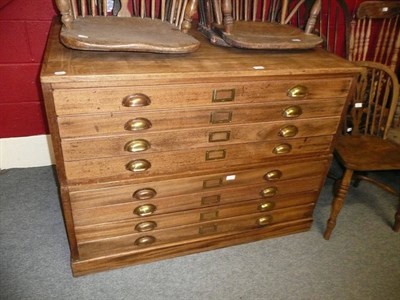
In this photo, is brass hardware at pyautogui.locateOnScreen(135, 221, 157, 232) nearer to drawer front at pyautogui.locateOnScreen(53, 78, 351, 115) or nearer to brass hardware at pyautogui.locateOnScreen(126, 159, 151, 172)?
brass hardware at pyautogui.locateOnScreen(126, 159, 151, 172)

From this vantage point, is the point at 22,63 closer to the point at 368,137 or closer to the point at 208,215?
the point at 208,215

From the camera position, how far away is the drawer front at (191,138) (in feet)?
3.96

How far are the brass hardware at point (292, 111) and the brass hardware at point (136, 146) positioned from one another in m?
0.63

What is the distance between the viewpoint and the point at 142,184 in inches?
55.0

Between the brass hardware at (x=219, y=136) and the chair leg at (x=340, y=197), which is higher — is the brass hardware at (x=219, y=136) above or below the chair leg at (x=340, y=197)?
above

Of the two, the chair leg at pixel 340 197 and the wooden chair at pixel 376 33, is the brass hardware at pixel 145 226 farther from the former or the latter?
the wooden chair at pixel 376 33

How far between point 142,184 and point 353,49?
179cm

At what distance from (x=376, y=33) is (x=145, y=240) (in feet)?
7.30

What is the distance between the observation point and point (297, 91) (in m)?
1.36

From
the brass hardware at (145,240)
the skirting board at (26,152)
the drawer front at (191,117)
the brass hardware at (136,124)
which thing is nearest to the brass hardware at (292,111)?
the drawer front at (191,117)

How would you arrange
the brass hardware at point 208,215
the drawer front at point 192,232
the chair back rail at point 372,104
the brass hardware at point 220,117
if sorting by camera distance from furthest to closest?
the chair back rail at point 372,104 < the brass hardware at point 208,215 < the drawer front at point 192,232 < the brass hardware at point 220,117

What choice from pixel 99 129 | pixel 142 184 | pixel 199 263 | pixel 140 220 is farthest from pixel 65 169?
pixel 199 263

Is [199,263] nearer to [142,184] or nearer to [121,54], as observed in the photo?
[142,184]

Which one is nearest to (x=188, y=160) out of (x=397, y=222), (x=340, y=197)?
(x=340, y=197)
